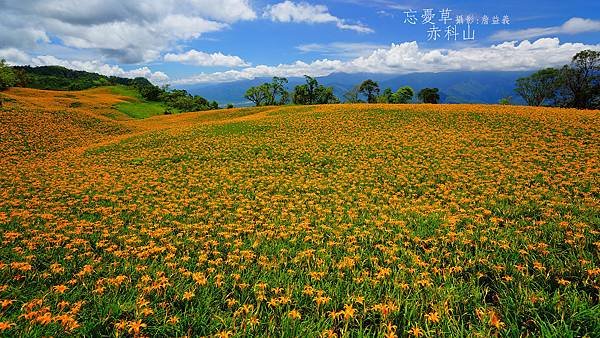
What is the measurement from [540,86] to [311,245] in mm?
81218

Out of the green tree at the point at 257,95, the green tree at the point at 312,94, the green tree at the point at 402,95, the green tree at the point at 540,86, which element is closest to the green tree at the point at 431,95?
the green tree at the point at 402,95

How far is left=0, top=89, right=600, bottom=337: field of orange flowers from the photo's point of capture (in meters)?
4.57

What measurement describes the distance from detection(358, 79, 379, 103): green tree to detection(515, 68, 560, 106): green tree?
32.9m

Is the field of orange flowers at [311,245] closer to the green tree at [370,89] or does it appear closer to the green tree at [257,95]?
the green tree at [257,95]

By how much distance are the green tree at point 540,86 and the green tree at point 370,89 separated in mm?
32935

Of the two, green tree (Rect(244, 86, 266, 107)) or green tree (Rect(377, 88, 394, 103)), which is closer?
green tree (Rect(244, 86, 266, 107))

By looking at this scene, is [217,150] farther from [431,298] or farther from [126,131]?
[126,131]

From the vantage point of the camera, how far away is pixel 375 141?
818 inches

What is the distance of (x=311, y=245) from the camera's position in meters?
7.18

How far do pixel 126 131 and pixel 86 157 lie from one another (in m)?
16.9

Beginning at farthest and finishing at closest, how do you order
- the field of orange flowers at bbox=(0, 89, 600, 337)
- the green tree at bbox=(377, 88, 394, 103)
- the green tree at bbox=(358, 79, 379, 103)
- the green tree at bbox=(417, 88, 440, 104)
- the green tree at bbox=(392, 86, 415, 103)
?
the green tree at bbox=(392, 86, 415, 103) < the green tree at bbox=(358, 79, 379, 103) < the green tree at bbox=(377, 88, 394, 103) < the green tree at bbox=(417, 88, 440, 104) < the field of orange flowers at bbox=(0, 89, 600, 337)

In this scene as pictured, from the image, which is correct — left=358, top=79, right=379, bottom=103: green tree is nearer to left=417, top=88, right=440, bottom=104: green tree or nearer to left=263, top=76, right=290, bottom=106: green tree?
left=417, top=88, right=440, bottom=104: green tree

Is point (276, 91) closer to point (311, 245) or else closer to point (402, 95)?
Answer: point (402, 95)

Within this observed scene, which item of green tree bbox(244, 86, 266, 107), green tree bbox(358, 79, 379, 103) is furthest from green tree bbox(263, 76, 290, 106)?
green tree bbox(358, 79, 379, 103)
